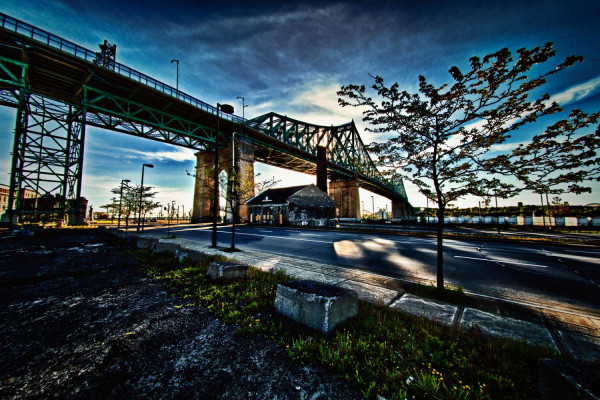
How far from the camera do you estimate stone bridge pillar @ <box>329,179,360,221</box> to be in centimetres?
5862

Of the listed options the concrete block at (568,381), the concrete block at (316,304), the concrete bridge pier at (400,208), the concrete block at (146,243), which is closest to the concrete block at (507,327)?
the concrete block at (568,381)

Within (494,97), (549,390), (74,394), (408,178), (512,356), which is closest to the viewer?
(549,390)

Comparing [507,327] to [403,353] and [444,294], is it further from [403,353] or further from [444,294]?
[403,353]

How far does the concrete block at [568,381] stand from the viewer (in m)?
1.26

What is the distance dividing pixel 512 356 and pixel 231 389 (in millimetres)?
2939

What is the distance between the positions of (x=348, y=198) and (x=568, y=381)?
60.9 m

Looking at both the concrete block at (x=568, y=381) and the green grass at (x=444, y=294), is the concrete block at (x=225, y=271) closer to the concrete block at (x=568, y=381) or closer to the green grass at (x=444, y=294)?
the green grass at (x=444, y=294)

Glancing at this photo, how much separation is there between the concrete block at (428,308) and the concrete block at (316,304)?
46.0 inches

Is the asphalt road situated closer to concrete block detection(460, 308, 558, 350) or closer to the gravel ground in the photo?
concrete block detection(460, 308, 558, 350)

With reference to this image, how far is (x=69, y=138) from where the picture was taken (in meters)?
24.7

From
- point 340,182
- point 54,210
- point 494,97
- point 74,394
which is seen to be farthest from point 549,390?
point 340,182

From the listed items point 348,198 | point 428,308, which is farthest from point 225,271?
point 348,198

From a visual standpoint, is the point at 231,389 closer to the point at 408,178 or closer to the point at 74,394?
the point at 74,394

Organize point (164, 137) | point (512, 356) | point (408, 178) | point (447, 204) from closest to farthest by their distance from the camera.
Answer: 1. point (512, 356)
2. point (447, 204)
3. point (408, 178)
4. point (164, 137)
